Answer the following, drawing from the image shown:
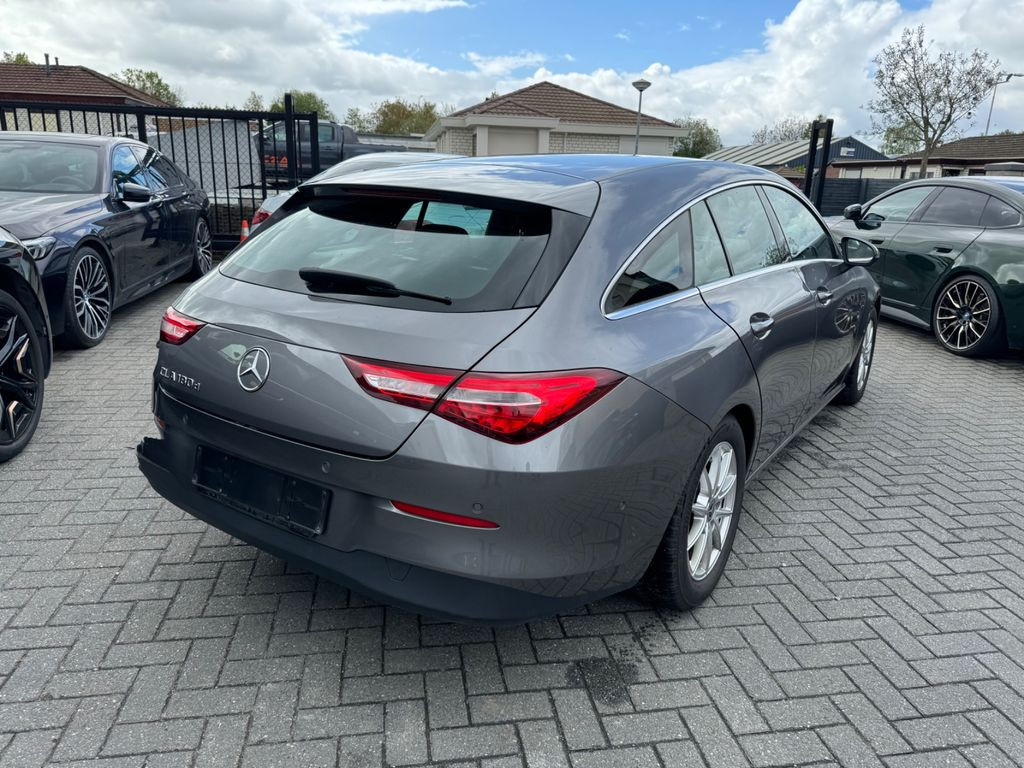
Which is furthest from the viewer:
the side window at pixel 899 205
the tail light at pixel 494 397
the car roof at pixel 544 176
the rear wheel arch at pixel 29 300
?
the side window at pixel 899 205

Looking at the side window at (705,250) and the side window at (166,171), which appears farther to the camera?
the side window at (166,171)

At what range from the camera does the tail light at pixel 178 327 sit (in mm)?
2561

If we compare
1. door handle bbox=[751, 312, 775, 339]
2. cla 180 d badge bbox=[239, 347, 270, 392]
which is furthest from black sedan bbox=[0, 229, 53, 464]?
door handle bbox=[751, 312, 775, 339]

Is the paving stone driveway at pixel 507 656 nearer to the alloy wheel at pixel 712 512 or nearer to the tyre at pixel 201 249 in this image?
the alloy wheel at pixel 712 512

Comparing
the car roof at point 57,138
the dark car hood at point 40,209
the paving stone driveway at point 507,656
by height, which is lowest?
the paving stone driveway at point 507,656

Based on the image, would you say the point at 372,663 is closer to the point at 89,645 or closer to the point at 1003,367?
the point at 89,645

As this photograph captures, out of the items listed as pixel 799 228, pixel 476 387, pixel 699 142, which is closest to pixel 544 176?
pixel 476 387

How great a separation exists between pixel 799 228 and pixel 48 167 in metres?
6.38

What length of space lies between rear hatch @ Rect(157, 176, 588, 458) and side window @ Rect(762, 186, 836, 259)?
1.85 m

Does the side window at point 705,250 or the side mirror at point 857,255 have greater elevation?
the side window at point 705,250

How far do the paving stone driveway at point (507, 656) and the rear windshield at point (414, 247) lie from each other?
121cm

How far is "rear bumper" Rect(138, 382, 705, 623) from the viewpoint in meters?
2.08

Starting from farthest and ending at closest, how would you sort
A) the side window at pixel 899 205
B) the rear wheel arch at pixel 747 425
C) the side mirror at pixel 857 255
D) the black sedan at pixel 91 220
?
1. the side window at pixel 899 205
2. the black sedan at pixel 91 220
3. the side mirror at pixel 857 255
4. the rear wheel arch at pixel 747 425

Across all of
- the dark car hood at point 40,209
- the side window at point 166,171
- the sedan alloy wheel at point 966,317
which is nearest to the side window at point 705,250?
the dark car hood at point 40,209
